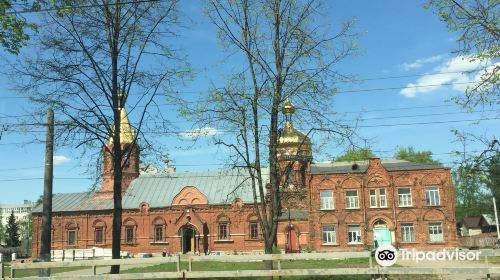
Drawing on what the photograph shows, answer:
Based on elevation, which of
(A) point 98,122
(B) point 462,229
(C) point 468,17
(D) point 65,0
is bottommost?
(B) point 462,229

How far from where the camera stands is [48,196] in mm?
16625

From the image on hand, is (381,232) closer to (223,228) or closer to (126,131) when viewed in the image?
(223,228)

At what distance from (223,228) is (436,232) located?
21.0 metres

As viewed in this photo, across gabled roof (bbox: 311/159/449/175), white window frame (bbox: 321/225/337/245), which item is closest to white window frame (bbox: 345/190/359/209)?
gabled roof (bbox: 311/159/449/175)

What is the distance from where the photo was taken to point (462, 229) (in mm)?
95062

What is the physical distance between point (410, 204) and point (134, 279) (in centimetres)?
3889

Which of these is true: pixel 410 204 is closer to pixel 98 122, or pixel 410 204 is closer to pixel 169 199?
pixel 169 199

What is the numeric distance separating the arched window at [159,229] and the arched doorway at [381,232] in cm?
2199

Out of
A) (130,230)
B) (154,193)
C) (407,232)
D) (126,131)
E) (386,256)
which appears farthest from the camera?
(154,193)

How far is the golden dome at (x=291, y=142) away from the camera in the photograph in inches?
551

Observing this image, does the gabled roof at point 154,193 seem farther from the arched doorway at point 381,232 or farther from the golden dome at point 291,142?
the golden dome at point 291,142

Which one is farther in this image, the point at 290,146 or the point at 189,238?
the point at 189,238

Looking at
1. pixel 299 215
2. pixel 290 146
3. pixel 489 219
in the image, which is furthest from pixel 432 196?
pixel 489 219

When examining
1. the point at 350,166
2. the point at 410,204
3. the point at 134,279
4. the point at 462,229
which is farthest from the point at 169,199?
the point at 462,229
